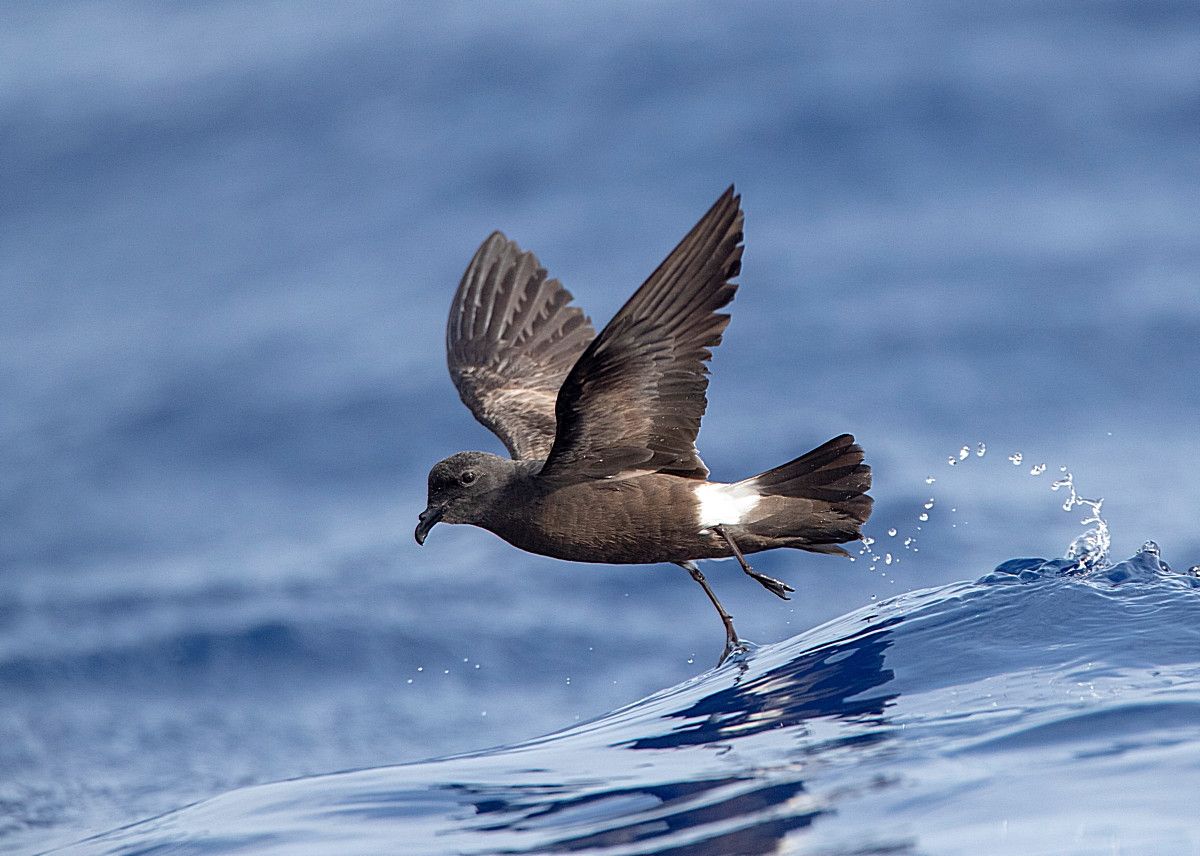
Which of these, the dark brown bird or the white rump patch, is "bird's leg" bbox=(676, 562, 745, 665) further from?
the white rump patch

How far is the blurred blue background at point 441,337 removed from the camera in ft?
24.2

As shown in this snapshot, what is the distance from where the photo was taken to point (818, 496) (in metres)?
5.36

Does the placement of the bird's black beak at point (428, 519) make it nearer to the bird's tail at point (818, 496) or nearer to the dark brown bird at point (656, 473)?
the dark brown bird at point (656, 473)

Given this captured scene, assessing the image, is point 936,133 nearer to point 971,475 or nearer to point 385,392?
point 971,475

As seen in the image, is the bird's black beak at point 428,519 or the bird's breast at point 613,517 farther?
the bird's black beak at point 428,519

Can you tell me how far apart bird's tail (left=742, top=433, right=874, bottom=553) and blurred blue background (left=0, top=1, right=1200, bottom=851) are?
171cm

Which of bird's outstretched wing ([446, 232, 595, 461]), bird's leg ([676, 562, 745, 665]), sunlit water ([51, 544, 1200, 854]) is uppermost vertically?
bird's outstretched wing ([446, 232, 595, 461])

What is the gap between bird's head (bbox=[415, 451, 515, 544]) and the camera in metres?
5.45

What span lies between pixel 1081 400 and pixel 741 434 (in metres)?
1.64

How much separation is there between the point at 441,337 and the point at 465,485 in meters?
3.53

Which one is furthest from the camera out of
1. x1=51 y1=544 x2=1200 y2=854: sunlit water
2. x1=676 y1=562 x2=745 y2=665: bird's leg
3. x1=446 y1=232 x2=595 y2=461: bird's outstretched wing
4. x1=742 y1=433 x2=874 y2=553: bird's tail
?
x1=446 y1=232 x2=595 y2=461: bird's outstretched wing

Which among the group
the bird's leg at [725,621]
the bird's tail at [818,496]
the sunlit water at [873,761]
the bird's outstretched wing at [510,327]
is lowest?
the sunlit water at [873,761]

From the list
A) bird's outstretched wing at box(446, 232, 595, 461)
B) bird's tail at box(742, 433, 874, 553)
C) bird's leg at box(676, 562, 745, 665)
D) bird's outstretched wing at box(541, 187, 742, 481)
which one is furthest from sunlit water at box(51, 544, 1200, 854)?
bird's outstretched wing at box(446, 232, 595, 461)

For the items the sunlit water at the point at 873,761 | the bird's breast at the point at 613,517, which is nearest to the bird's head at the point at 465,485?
the bird's breast at the point at 613,517
